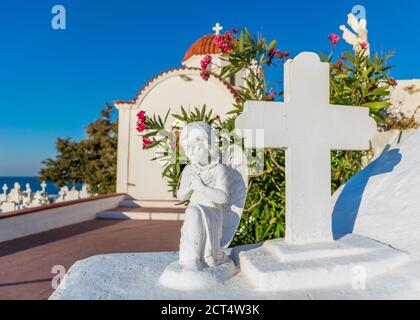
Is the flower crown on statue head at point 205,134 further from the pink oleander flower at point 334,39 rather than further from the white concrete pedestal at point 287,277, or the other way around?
the pink oleander flower at point 334,39

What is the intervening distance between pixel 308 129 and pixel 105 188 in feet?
34.6

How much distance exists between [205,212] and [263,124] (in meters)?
0.70

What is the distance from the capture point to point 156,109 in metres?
9.58

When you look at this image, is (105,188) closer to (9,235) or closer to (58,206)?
(58,206)

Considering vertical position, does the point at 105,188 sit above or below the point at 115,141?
below

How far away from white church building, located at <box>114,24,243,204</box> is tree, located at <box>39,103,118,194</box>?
2.15 meters

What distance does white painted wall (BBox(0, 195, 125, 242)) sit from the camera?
5700 millimetres

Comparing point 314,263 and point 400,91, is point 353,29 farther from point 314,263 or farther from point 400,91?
point 314,263

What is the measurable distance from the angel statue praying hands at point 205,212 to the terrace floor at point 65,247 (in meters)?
2.34

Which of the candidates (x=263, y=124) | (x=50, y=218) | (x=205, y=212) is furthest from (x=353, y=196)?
(x=50, y=218)

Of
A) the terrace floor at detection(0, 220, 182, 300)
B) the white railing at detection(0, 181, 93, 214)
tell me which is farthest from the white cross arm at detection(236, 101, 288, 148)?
the white railing at detection(0, 181, 93, 214)

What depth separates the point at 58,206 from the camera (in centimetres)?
700

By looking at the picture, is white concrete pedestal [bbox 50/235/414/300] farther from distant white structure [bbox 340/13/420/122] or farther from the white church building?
the white church building
